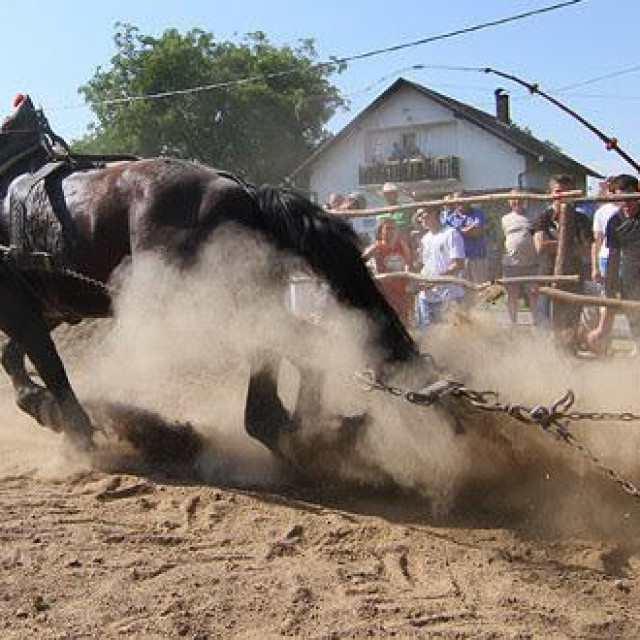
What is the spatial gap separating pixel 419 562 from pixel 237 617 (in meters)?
0.82

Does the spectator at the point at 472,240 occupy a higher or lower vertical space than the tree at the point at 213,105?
lower

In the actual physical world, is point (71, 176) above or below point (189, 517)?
above

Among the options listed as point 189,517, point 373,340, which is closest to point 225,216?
point 373,340

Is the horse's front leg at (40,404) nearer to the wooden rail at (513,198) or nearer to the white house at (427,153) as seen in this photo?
the wooden rail at (513,198)

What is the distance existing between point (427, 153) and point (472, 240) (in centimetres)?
3072

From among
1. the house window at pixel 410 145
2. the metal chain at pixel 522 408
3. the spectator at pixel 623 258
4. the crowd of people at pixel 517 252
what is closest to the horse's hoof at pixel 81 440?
the metal chain at pixel 522 408

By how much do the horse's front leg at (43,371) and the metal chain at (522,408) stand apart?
1818 mm

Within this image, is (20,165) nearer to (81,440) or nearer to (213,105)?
(81,440)

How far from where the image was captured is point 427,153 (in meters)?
39.8

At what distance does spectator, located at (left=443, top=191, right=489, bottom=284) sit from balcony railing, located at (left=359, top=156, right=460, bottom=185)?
28840 millimetres

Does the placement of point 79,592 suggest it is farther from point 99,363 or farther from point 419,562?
point 99,363

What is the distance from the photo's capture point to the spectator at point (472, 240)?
9.70 metres

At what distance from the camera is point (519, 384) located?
580cm

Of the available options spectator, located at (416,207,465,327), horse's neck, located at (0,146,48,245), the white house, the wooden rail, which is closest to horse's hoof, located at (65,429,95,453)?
horse's neck, located at (0,146,48,245)
